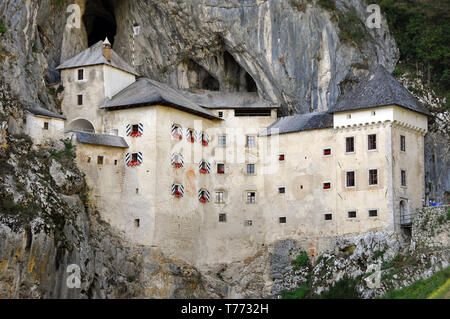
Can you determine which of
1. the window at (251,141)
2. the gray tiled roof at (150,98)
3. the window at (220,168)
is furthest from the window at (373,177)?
the gray tiled roof at (150,98)

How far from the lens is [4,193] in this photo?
212ft

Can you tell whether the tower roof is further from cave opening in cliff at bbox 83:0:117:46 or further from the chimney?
cave opening in cliff at bbox 83:0:117:46

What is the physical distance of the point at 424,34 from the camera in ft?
273

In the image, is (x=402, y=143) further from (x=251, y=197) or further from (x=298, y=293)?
(x=298, y=293)

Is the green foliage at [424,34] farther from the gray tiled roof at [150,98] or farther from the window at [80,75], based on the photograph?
the window at [80,75]

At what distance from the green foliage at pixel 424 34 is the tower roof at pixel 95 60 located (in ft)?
75.1

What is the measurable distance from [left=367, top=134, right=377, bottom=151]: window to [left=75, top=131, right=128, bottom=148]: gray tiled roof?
18038 millimetres

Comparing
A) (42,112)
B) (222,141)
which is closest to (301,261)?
(222,141)

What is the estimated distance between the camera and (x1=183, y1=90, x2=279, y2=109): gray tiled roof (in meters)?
78.5

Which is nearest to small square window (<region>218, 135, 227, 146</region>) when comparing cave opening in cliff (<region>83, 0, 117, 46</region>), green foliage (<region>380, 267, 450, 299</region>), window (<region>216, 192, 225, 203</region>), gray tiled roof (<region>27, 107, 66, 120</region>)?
window (<region>216, 192, 225, 203</region>)

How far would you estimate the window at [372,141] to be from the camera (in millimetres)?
71938

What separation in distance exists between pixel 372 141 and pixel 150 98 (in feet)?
54.9

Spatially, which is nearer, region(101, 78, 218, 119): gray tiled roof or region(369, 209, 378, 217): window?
region(369, 209, 378, 217): window

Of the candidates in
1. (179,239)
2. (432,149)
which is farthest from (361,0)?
(179,239)
